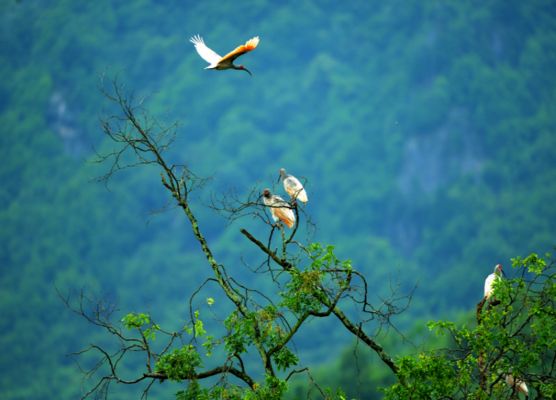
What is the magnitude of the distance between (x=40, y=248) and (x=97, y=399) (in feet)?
312

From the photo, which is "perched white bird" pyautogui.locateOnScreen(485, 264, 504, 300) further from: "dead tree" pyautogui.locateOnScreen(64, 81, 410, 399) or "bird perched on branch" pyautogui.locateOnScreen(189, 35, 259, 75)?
"bird perched on branch" pyautogui.locateOnScreen(189, 35, 259, 75)

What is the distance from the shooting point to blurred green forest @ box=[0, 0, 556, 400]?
91688mm

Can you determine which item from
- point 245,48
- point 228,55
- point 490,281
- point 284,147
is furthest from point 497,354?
point 284,147

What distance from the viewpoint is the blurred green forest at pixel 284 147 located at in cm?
9169

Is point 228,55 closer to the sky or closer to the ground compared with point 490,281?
closer to the sky

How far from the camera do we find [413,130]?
12019 cm

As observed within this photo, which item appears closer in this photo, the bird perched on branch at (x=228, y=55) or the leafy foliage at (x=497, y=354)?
the leafy foliage at (x=497, y=354)

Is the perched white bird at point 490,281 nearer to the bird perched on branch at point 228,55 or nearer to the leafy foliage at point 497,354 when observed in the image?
the leafy foliage at point 497,354

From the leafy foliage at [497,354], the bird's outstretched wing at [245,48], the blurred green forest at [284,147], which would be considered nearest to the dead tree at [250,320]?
the leafy foliage at [497,354]

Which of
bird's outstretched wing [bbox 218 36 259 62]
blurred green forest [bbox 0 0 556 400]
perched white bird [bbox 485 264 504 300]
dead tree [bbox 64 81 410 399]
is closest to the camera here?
dead tree [bbox 64 81 410 399]

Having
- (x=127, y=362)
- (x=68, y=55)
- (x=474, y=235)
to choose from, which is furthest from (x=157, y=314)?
(x=68, y=55)

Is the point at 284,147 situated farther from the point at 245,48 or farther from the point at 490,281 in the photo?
the point at 490,281

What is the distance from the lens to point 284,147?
115750 mm

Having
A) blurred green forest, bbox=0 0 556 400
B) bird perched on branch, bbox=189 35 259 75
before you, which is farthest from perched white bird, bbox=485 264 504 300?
blurred green forest, bbox=0 0 556 400
